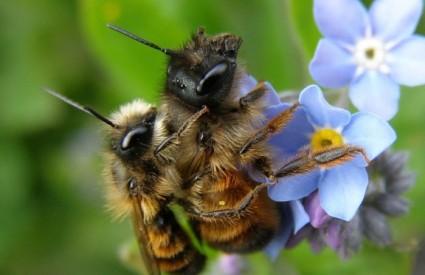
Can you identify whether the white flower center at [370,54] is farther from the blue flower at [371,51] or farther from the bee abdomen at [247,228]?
the bee abdomen at [247,228]

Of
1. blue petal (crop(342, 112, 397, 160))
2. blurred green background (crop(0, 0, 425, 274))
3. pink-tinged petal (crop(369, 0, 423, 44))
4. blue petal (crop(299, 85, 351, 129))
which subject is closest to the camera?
blue petal (crop(342, 112, 397, 160))

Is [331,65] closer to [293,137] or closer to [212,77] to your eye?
[293,137]

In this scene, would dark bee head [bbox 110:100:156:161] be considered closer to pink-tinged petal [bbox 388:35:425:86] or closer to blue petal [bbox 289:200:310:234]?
blue petal [bbox 289:200:310:234]

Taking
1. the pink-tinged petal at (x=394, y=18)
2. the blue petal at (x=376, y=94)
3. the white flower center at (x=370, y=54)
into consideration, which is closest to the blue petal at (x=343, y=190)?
the blue petal at (x=376, y=94)

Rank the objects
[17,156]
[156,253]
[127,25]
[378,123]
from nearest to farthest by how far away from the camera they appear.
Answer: [378,123] → [156,253] → [127,25] → [17,156]

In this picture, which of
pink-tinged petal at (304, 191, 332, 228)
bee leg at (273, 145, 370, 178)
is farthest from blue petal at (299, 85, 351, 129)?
pink-tinged petal at (304, 191, 332, 228)

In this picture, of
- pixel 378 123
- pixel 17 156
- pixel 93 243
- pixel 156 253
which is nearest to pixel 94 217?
pixel 93 243

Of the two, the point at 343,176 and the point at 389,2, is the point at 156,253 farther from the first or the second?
the point at 389,2
